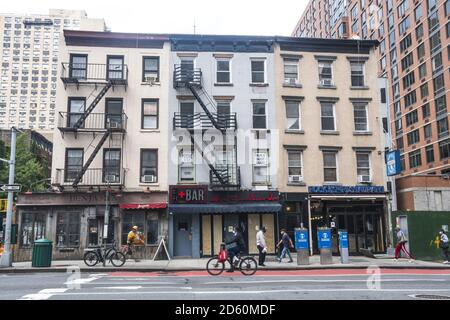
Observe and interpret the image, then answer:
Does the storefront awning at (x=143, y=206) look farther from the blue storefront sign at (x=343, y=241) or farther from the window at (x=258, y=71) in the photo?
the blue storefront sign at (x=343, y=241)

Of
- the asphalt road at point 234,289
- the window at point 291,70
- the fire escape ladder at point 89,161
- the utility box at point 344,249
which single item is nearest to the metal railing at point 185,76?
the fire escape ladder at point 89,161

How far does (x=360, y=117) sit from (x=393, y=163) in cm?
401

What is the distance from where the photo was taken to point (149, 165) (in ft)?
85.3

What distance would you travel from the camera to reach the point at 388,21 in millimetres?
63531

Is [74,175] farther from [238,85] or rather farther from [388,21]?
[388,21]

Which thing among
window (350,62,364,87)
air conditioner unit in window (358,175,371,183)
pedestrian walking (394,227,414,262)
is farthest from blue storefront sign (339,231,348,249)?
window (350,62,364,87)

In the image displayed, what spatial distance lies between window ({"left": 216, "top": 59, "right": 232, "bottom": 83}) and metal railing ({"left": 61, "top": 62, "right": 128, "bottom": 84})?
18.5ft

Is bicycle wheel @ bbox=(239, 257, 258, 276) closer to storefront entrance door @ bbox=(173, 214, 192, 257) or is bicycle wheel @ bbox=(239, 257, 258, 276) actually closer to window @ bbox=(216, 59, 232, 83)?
storefront entrance door @ bbox=(173, 214, 192, 257)

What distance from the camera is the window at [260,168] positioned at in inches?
1041

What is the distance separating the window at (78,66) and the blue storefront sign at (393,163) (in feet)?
62.1

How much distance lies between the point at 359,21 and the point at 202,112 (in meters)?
52.4

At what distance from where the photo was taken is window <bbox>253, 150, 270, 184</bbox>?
86.8ft

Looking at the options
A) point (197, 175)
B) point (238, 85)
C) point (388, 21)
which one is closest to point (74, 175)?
point (197, 175)
